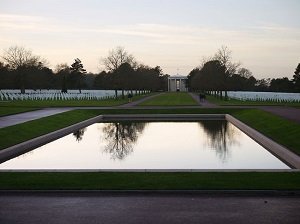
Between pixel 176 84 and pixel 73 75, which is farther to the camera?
pixel 176 84

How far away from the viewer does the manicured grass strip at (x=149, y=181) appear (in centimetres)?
892

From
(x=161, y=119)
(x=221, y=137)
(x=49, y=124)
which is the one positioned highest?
(x=49, y=124)

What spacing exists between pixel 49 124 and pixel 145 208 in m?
15.5

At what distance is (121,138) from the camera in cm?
1991

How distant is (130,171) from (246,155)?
6033 mm

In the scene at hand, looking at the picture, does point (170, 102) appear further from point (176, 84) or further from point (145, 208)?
point (176, 84)

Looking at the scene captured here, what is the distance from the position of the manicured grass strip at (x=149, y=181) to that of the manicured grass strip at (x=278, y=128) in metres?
4.62

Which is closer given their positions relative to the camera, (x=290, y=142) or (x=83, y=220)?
(x=83, y=220)

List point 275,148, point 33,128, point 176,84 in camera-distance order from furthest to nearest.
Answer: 1. point 176,84
2. point 33,128
3. point 275,148

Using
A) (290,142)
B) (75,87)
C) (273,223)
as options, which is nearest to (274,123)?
(290,142)

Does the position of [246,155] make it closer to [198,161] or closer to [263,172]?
[198,161]

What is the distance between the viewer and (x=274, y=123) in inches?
840

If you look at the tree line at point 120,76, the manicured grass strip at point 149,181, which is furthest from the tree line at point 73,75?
the manicured grass strip at point 149,181

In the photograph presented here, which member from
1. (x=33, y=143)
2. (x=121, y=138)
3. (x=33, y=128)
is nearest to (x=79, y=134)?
(x=33, y=128)
